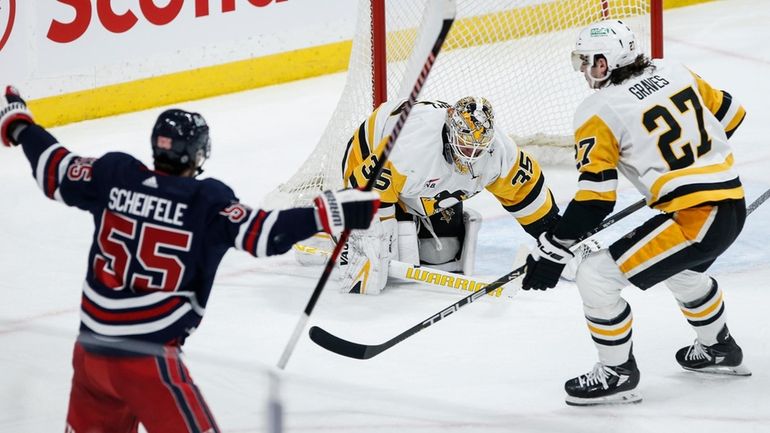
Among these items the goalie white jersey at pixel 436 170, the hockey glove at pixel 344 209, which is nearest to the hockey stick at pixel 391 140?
the hockey glove at pixel 344 209

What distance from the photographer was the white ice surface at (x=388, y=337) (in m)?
2.26

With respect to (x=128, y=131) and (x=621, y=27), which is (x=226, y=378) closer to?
(x=621, y=27)

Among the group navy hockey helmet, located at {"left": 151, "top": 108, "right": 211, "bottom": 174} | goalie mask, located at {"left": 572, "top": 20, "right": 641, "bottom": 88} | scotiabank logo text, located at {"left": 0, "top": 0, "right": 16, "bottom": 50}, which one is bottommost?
scotiabank logo text, located at {"left": 0, "top": 0, "right": 16, "bottom": 50}

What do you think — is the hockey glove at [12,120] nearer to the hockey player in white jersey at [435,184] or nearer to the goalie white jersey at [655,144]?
the goalie white jersey at [655,144]

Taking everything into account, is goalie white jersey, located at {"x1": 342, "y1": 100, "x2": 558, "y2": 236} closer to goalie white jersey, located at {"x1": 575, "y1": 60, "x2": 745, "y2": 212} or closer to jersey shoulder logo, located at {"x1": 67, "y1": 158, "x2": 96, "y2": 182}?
goalie white jersey, located at {"x1": 575, "y1": 60, "x2": 745, "y2": 212}

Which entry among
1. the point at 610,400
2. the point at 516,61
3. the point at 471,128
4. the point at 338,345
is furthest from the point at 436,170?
the point at 516,61

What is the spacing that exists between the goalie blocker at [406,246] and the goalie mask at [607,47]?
1.13 m

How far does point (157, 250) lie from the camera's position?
2.46 metres

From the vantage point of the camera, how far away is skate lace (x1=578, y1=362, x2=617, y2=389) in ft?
11.2

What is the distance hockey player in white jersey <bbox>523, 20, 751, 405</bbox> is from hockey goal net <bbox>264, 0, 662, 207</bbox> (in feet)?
5.88

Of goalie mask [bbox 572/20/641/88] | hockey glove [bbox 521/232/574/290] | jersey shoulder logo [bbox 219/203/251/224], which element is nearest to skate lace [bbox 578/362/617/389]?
hockey glove [bbox 521/232/574/290]

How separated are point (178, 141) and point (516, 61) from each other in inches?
132

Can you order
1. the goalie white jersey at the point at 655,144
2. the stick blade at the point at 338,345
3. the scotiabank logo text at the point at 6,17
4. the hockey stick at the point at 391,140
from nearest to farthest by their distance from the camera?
the hockey stick at the point at 391,140
the goalie white jersey at the point at 655,144
the stick blade at the point at 338,345
the scotiabank logo text at the point at 6,17

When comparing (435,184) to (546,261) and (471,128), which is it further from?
(546,261)
